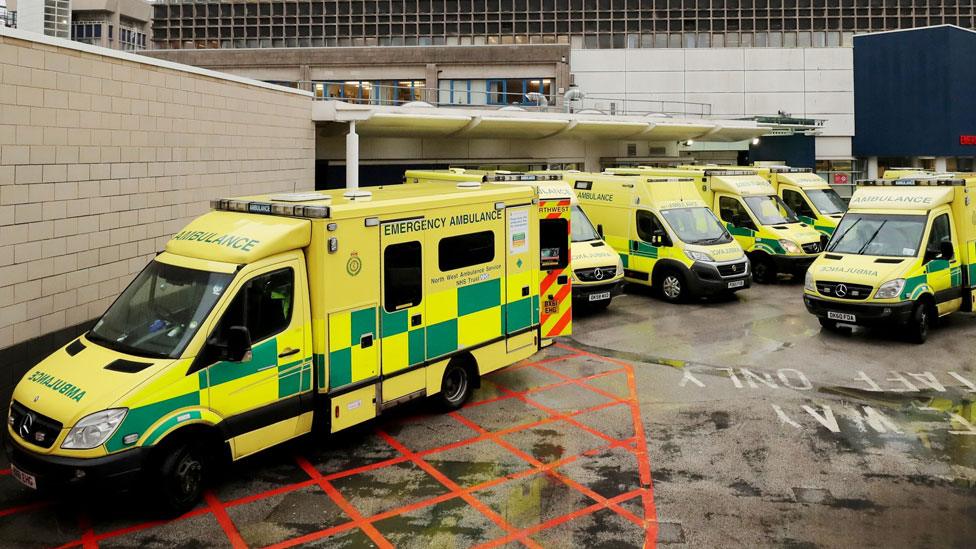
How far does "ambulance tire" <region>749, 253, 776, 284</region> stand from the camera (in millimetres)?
19886

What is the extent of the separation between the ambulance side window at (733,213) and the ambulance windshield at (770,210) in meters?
0.22

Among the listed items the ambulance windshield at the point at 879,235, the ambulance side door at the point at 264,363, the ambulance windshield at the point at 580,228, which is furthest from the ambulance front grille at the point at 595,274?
the ambulance side door at the point at 264,363

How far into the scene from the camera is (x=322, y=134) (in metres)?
20.9

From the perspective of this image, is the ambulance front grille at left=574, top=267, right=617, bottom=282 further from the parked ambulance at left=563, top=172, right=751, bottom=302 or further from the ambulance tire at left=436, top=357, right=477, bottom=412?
the ambulance tire at left=436, top=357, right=477, bottom=412

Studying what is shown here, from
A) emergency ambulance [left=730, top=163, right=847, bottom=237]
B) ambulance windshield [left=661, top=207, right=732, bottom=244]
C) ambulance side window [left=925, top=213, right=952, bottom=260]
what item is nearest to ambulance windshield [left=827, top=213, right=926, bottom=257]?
ambulance side window [left=925, top=213, right=952, bottom=260]

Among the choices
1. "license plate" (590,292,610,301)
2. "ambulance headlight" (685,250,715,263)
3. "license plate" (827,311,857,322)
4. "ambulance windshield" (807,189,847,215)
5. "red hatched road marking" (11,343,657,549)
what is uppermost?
"ambulance windshield" (807,189,847,215)

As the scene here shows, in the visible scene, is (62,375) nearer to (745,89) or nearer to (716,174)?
(716,174)

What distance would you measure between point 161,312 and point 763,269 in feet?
52.5

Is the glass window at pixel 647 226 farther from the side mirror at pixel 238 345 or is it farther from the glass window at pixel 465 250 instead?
the side mirror at pixel 238 345

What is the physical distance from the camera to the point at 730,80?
3731 centimetres

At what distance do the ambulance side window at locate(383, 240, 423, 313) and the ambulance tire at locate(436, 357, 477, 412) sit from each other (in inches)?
48.8

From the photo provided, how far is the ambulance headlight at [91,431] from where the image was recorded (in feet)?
21.3

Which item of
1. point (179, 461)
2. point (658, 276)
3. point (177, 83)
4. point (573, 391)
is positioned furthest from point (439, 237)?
point (658, 276)

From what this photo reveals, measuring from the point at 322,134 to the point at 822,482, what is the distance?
1617 cm
